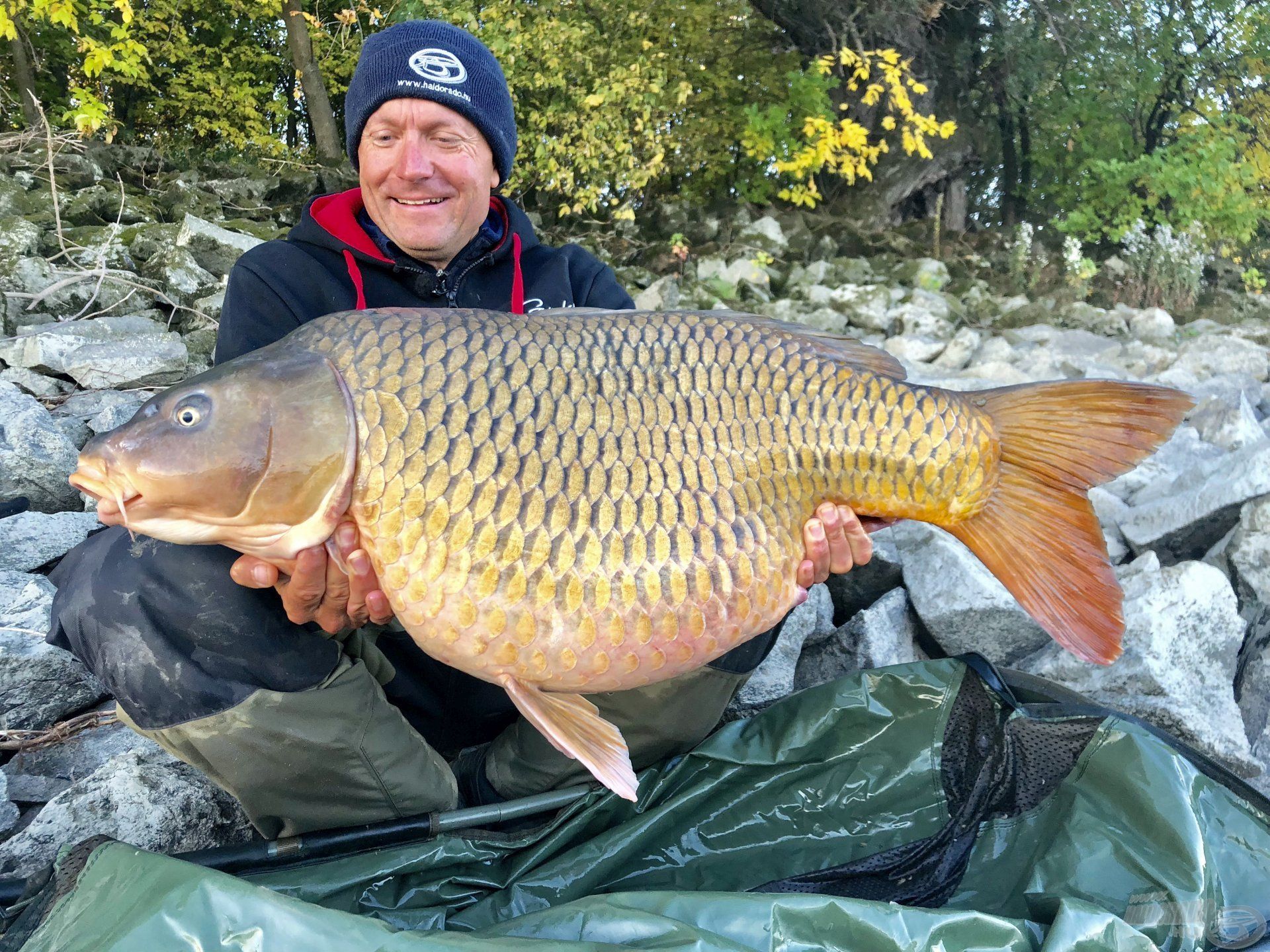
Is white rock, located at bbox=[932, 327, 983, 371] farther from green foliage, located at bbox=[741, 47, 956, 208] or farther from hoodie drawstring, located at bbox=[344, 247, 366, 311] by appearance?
hoodie drawstring, located at bbox=[344, 247, 366, 311]

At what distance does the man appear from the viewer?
1.26 metres

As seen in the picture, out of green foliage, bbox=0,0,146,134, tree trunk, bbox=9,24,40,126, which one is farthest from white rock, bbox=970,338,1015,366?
tree trunk, bbox=9,24,40,126

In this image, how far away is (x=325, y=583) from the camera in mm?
1223

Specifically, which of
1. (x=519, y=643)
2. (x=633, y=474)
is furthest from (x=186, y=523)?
(x=633, y=474)

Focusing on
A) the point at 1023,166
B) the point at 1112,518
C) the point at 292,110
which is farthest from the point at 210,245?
the point at 1023,166

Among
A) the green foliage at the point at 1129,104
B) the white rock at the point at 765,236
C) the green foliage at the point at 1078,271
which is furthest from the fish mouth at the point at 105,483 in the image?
the green foliage at the point at 1129,104

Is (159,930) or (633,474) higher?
(633,474)

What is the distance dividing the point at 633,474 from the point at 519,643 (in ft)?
0.77

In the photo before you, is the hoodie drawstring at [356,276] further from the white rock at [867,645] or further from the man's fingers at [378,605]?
the white rock at [867,645]

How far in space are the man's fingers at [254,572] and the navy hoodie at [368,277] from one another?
1.40 feet

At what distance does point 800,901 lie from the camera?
3.44 ft

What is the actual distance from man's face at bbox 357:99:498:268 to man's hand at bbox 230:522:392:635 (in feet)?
2.33

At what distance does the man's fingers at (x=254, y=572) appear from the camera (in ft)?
3.97

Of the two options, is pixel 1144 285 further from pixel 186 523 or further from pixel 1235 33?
pixel 186 523
